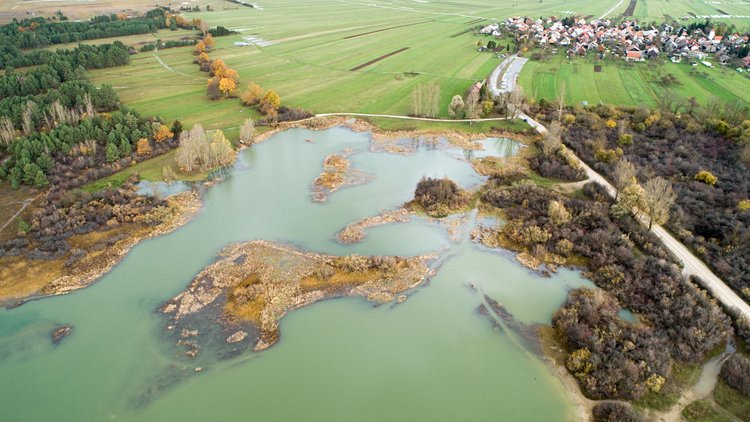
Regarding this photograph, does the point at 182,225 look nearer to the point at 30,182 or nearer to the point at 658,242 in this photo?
the point at 30,182

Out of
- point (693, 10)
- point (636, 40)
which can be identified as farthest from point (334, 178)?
point (693, 10)

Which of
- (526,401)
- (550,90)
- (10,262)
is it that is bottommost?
(526,401)

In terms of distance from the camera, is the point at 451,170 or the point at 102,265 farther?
the point at 451,170

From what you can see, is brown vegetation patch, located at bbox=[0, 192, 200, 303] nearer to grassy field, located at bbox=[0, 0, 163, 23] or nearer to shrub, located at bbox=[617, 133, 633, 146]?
shrub, located at bbox=[617, 133, 633, 146]

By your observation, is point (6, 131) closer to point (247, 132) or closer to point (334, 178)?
point (247, 132)

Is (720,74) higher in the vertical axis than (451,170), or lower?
higher

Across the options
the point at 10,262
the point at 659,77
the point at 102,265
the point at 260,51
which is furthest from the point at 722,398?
the point at 260,51
